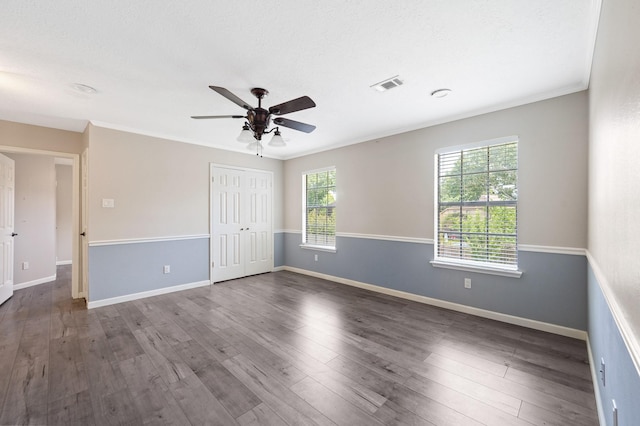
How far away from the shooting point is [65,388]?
6.66 feet

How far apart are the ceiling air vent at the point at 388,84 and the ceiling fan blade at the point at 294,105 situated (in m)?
0.75

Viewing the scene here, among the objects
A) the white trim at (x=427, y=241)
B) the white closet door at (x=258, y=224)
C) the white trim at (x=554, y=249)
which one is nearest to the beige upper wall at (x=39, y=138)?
the white closet door at (x=258, y=224)

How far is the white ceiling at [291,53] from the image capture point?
1.71 metres

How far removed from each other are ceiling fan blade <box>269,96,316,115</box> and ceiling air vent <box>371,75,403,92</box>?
0.75 metres

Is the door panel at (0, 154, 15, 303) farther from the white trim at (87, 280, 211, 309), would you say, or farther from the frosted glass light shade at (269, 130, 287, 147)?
the frosted glass light shade at (269, 130, 287, 147)

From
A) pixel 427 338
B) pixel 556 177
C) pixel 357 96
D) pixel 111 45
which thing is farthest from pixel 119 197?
pixel 556 177

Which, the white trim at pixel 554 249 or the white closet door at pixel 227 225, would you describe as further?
the white closet door at pixel 227 225

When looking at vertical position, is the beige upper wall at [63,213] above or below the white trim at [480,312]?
above

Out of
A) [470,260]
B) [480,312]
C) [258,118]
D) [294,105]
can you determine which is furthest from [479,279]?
[258,118]

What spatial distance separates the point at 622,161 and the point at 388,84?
1964 mm

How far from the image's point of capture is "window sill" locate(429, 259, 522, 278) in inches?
122

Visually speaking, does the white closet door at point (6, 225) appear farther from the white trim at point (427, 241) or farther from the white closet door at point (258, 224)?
the white trim at point (427, 241)

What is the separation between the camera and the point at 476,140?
338 centimetres

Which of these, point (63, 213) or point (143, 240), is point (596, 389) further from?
point (63, 213)
